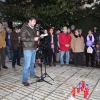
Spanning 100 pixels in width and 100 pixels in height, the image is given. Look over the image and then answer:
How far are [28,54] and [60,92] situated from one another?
143 cm

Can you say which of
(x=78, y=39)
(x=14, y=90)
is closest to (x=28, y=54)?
(x=14, y=90)

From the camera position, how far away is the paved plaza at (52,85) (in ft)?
14.1

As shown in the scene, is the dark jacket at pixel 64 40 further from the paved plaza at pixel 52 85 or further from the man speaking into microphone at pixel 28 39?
the man speaking into microphone at pixel 28 39

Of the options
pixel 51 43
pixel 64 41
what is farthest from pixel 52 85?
pixel 64 41

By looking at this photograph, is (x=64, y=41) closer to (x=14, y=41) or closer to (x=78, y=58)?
(x=78, y=58)

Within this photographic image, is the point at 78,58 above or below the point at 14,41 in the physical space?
below

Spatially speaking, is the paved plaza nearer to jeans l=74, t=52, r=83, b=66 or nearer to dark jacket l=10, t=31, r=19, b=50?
jeans l=74, t=52, r=83, b=66

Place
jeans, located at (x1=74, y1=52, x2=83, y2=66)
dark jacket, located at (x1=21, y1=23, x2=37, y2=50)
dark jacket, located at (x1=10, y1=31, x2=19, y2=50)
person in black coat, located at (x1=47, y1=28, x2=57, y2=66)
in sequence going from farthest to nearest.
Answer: jeans, located at (x1=74, y1=52, x2=83, y2=66) < person in black coat, located at (x1=47, y1=28, x2=57, y2=66) < dark jacket, located at (x1=10, y1=31, x2=19, y2=50) < dark jacket, located at (x1=21, y1=23, x2=37, y2=50)

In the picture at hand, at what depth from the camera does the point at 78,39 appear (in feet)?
24.9

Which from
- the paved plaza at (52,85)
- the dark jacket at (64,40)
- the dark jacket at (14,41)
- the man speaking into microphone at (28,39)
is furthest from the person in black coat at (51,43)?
the man speaking into microphone at (28,39)

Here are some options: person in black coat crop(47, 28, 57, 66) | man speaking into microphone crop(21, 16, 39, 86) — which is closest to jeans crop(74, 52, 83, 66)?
person in black coat crop(47, 28, 57, 66)

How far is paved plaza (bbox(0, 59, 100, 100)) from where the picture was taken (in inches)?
169

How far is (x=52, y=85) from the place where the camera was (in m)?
5.09

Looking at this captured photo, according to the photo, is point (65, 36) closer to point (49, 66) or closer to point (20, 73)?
point (49, 66)
